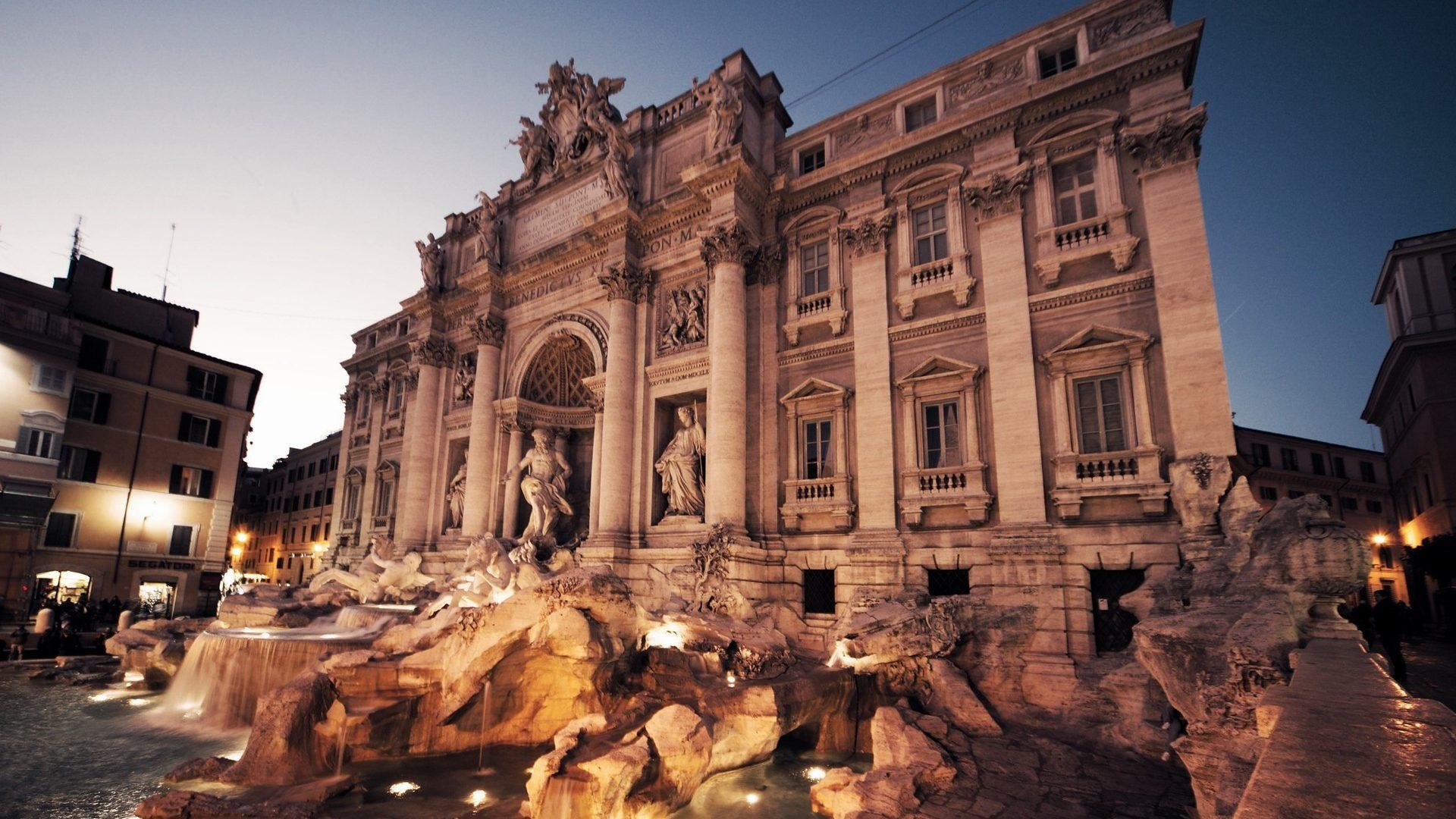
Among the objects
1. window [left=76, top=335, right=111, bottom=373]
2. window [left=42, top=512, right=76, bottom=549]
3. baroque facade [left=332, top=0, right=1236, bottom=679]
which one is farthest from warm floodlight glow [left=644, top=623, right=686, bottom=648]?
window [left=76, top=335, right=111, bottom=373]

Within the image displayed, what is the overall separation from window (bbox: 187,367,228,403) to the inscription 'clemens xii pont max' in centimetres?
1922

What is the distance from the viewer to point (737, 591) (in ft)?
50.8

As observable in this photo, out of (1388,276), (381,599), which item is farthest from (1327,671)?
(1388,276)

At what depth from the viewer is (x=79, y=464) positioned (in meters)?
28.0

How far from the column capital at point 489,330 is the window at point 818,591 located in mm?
14141

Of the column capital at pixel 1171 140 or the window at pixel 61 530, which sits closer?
the column capital at pixel 1171 140

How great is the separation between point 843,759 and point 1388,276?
36880 millimetres

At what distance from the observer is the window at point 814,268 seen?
61.0 feet

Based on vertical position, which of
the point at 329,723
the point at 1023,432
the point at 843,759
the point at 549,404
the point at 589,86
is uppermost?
the point at 589,86

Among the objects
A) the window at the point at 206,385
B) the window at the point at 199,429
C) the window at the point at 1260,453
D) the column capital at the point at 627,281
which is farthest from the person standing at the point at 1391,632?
the window at the point at 206,385

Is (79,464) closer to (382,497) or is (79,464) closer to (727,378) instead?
(382,497)

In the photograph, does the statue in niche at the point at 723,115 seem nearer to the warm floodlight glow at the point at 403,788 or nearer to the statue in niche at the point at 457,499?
the statue in niche at the point at 457,499

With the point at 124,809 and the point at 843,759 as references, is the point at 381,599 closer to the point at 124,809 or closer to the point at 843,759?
the point at 124,809

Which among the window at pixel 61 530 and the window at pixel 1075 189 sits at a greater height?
the window at pixel 1075 189
